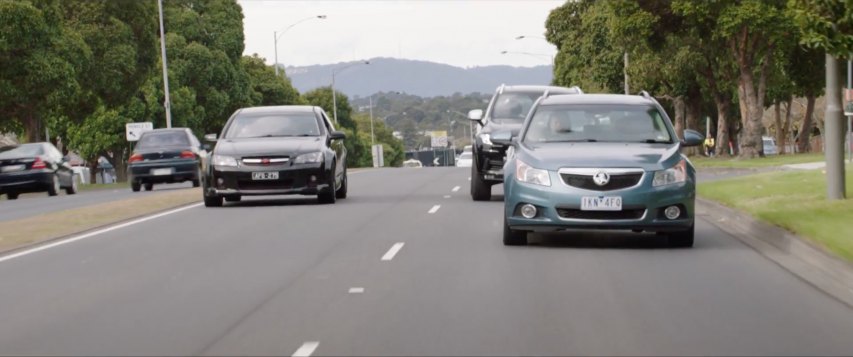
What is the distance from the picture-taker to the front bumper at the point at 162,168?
35531mm

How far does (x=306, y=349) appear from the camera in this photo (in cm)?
896

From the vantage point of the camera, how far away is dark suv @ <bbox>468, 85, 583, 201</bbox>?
23225 mm

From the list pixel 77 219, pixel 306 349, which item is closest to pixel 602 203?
pixel 306 349

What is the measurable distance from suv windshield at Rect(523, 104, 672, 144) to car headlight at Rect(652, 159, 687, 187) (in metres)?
0.88

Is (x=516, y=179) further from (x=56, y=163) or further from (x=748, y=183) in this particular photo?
(x=56, y=163)

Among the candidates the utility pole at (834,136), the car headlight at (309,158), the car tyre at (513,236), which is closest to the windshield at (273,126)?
the car headlight at (309,158)

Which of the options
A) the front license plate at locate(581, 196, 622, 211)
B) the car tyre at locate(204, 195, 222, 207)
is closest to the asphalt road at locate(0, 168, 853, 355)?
the front license plate at locate(581, 196, 622, 211)

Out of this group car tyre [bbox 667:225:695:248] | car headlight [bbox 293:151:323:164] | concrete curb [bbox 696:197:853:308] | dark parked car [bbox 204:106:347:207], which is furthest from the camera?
car headlight [bbox 293:151:323:164]

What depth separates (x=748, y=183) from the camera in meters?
25.2

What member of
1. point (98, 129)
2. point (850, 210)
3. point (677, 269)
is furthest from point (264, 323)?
point (98, 129)

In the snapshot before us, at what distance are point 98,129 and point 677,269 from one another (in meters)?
60.3

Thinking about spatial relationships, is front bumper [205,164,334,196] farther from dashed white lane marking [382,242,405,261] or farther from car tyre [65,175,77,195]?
car tyre [65,175,77,195]

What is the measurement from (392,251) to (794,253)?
4.07 metres

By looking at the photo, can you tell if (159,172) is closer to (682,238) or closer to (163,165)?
(163,165)
